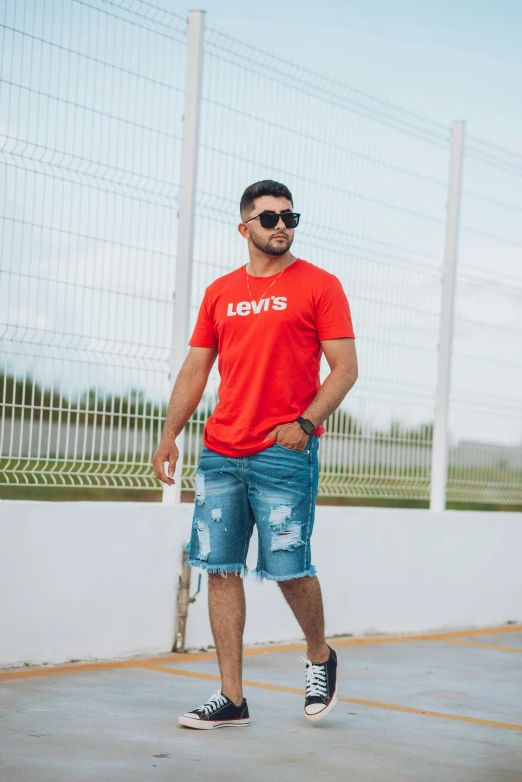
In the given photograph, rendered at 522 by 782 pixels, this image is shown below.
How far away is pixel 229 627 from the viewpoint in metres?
4.82

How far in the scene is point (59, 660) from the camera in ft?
20.0

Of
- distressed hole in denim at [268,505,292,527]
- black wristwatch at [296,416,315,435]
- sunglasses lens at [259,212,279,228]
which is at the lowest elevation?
distressed hole in denim at [268,505,292,527]

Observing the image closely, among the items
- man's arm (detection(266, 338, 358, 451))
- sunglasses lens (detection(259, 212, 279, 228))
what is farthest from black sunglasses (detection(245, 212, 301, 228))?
man's arm (detection(266, 338, 358, 451))

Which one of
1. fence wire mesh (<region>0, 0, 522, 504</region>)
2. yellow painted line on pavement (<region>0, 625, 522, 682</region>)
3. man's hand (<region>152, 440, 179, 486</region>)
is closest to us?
man's hand (<region>152, 440, 179, 486</region>)

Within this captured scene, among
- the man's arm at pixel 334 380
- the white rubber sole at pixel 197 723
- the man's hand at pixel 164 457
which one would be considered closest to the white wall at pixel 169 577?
the man's hand at pixel 164 457

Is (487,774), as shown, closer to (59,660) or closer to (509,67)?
(59,660)

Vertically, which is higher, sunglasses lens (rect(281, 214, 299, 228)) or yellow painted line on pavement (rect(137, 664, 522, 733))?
sunglasses lens (rect(281, 214, 299, 228))

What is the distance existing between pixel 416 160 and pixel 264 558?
15.2 feet

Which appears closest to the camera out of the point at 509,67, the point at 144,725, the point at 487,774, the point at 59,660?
the point at 487,774

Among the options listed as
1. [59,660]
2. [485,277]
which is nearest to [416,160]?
[485,277]

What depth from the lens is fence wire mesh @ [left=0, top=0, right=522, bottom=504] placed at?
6.09 meters

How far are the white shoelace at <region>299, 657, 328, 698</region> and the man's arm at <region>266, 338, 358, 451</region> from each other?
0.89 meters

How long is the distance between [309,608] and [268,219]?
152 centimetres

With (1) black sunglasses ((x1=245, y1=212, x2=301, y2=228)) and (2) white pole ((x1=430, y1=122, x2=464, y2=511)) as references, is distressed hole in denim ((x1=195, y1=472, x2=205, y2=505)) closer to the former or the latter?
(1) black sunglasses ((x1=245, y1=212, x2=301, y2=228))
